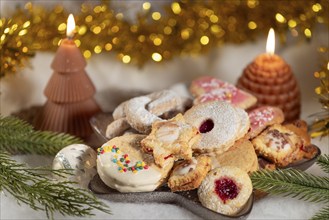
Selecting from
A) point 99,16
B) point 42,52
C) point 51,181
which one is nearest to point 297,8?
point 99,16

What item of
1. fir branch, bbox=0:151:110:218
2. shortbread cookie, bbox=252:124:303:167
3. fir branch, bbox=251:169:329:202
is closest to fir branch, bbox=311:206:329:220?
fir branch, bbox=251:169:329:202

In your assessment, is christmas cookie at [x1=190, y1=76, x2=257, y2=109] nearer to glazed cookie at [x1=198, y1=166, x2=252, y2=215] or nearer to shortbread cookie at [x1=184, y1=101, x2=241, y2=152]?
shortbread cookie at [x1=184, y1=101, x2=241, y2=152]

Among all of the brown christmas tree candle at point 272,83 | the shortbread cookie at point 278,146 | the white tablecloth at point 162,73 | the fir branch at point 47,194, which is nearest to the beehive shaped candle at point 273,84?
the brown christmas tree candle at point 272,83

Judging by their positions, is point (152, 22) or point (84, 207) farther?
point (152, 22)

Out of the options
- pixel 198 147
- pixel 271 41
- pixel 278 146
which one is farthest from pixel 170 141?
pixel 271 41

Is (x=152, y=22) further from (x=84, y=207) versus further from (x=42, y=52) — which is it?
(x=84, y=207)

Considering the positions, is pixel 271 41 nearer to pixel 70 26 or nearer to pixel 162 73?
pixel 162 73

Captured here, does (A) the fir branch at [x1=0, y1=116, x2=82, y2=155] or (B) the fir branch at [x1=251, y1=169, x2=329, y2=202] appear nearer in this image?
(B) the fir branch at [x1=251, y1=169, x2=329, y2=202]
